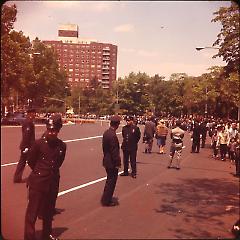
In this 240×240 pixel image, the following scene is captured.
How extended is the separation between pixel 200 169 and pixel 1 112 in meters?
1.33

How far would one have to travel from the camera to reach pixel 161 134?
2.60m

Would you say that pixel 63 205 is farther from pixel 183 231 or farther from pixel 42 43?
pixel 42 43

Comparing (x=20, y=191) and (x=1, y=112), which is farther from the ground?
(x=1, y=112)

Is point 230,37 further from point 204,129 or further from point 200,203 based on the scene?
point 200,203

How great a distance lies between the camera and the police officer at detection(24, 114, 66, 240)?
226 centimetres

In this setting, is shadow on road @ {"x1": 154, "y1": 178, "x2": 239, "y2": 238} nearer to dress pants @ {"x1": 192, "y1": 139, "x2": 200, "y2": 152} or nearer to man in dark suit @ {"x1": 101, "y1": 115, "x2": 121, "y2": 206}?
man in dark suit @ {"x1": 101, "y1": 115, "x2": 121, "y2": 206}

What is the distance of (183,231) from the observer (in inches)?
87.5

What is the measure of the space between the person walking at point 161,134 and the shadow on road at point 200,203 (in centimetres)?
32

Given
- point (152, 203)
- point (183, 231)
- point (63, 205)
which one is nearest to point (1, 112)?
point (63, 205)

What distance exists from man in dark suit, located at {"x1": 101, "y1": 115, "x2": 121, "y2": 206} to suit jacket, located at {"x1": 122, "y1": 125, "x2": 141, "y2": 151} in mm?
72

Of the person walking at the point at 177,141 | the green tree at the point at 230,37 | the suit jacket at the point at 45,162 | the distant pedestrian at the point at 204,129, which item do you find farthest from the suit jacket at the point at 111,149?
the green tree at the point at 230,37

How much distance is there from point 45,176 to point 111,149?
0.46 metres

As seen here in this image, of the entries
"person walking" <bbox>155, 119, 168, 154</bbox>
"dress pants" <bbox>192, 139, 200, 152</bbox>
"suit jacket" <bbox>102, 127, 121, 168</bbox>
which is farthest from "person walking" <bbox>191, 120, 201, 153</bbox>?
"suit jacket" <bbox>102, 127, 121, 168</bbox>

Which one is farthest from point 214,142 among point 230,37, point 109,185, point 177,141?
point 109,185
